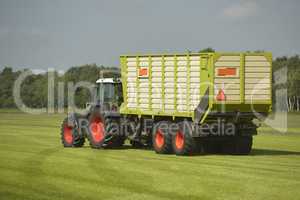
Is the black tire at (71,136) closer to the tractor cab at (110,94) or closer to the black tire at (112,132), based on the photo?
the black tire at (112,132)

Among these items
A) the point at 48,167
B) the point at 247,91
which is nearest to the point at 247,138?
the point at 247,91

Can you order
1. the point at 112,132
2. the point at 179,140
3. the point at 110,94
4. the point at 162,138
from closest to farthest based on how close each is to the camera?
the point at 179,140, the point at 162,138, the point at 112,132, the point at 110,94

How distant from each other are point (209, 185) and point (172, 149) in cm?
882

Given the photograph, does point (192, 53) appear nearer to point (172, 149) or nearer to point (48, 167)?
point (172, 149)

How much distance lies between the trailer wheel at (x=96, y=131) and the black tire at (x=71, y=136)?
876 millimetres

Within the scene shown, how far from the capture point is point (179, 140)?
24.6 m

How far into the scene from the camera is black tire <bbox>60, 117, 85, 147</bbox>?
29.0 meters

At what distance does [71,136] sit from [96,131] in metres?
1.68

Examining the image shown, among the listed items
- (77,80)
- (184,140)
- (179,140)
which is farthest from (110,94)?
(77,80)

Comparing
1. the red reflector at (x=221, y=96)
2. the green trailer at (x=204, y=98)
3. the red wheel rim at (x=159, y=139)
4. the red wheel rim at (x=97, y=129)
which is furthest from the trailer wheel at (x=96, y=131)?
the red reflector at (x=221, y=96)

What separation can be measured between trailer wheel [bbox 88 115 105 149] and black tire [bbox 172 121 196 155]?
159 inches

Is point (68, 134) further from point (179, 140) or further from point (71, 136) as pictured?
point (179, 140)

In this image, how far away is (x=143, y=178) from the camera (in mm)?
17516

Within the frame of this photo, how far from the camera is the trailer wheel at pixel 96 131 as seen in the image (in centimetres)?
2786
